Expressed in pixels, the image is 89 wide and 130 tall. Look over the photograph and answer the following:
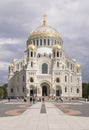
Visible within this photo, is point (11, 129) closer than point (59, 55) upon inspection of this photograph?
Yes

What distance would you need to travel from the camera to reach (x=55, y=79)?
111m

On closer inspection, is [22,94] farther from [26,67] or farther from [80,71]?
[80,71]

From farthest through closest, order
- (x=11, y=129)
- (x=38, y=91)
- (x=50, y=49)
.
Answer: (x=50, y=49) → (x=38, y=91) → (x=11, y=129)

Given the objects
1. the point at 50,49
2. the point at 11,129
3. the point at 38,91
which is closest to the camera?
the point at 11,129

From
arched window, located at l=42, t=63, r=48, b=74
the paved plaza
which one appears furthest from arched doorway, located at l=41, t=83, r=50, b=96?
the paved plaza

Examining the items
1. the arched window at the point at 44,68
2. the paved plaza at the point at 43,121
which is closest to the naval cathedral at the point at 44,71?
the arched window at the point at 44,68

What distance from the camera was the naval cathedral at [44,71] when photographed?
360 feet

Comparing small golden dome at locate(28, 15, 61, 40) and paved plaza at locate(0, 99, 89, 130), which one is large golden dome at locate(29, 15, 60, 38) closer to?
small golden dome at locate(28, 15, 61, 40)

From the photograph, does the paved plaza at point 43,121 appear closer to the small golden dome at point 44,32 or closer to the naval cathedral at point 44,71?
the naval cathedral at point 44,71

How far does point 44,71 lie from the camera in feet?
374

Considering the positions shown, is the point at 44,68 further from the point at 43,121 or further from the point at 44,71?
the point at 43,121

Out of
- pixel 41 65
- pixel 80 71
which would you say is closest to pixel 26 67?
pixel 41 65

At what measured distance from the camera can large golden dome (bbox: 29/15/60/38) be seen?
12475 centimetres

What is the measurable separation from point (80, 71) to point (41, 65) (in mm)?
19272
